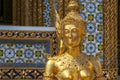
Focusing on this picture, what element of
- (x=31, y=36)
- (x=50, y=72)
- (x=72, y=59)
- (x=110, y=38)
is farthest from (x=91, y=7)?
(x=50, y=72)

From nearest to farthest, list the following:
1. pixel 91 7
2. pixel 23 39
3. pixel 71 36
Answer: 1. pixel 71 36
2. pixel 23 39
3. pixel 91 7

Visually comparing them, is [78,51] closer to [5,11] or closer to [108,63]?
[108,63]

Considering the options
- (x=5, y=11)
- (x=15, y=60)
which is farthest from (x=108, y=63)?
(x=5, y=11)

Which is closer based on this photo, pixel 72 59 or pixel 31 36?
pixel 72 59

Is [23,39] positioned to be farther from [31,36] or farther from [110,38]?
[110,38]

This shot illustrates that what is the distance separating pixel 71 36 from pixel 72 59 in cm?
20

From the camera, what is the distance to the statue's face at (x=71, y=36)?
11.0ft

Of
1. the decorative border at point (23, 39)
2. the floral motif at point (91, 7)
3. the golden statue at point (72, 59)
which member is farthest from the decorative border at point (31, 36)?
the golden statue at point (72, 59)

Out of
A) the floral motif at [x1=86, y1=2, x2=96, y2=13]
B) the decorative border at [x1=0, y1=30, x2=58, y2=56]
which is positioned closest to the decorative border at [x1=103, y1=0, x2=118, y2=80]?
the floral motif at [x1=86, y1=2, x2=96, y2=13]

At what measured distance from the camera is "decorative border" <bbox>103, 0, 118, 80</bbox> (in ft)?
14.5

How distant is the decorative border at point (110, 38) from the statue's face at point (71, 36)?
3.68ft

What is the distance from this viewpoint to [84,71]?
3354mm

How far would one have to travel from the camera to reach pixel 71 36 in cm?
334

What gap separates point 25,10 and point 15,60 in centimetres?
101
